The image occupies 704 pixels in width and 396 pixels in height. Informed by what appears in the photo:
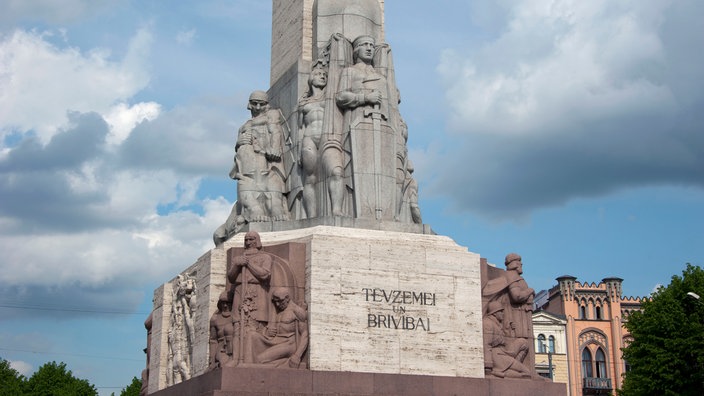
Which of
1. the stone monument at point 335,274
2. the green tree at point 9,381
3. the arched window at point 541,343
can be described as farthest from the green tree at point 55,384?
the stone monument at point 335,274

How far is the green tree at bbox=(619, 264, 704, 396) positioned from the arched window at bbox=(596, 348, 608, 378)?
2693cm

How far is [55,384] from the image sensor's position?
57.6 metres

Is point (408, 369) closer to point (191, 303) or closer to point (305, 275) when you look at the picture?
point (305, 275)

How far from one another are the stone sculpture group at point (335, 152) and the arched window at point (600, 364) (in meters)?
51.4

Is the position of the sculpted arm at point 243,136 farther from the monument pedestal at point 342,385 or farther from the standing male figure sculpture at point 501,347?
the standing male figure sculpture at point 501,347

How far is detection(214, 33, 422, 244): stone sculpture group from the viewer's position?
19047 mm

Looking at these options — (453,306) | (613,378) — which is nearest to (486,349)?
(453,306)

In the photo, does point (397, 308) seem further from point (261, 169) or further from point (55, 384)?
point (55, 384)

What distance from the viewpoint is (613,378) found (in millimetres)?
66812

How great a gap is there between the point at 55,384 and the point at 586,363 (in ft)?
121

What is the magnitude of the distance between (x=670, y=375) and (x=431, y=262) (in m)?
24.3

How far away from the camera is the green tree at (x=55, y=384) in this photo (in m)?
57.0

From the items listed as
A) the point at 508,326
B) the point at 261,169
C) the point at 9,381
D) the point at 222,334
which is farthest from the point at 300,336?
the point at 9,381

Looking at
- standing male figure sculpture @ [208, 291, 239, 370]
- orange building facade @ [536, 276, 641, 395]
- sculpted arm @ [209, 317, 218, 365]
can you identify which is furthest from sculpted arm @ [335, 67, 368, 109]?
orange building facade @ [536, 276, 641, 395]
